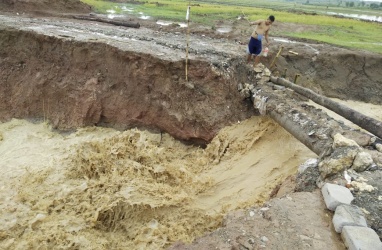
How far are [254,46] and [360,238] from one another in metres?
6.59

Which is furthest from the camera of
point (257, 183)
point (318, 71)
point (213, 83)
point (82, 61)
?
point (318, 71)

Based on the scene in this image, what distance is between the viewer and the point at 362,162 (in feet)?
16.4

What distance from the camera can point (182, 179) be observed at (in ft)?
22.5

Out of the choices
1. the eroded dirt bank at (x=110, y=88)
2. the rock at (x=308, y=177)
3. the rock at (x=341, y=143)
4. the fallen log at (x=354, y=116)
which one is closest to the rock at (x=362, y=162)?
the rock at (x=341, y=143)

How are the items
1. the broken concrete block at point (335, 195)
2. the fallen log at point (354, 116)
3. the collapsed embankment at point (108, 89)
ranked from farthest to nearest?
1. the collapsed embankment at point (108, 89)
2. the fallen log at point (354, 116)
3. the broken concrete block at point (335, 195)

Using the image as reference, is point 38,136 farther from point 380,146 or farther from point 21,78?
point 380,146

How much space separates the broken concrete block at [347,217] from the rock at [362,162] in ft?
3.15

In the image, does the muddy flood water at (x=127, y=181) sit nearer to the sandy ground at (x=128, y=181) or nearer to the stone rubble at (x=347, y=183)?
the sandy ground at (x=128, y=181)

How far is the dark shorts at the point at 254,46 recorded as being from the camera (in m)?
9.20

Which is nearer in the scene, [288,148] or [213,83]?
[288,148]

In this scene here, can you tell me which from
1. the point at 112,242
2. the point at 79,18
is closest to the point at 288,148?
the point at 112,242

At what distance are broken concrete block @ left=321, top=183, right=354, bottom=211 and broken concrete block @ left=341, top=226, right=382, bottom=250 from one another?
1.54ft

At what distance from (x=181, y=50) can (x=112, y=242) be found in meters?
5.83

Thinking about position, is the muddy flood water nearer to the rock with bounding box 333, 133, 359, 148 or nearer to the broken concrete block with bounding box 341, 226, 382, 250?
the rock with bounding box 333, 133, 359, 148
